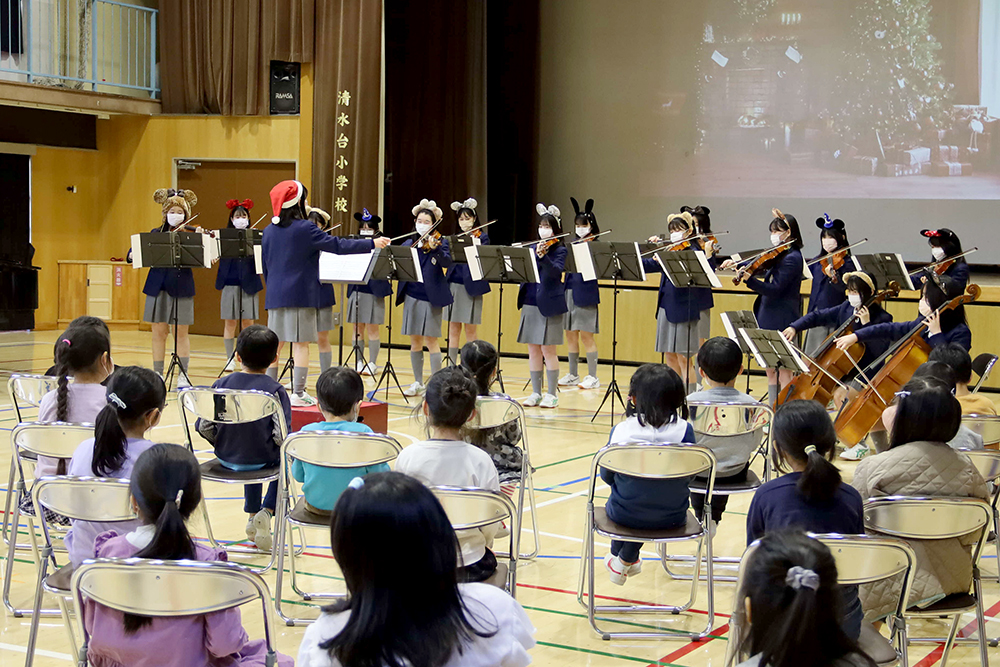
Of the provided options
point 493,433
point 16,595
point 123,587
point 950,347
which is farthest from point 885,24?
point 123,587

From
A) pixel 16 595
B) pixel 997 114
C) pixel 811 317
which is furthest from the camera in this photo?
pixel 997 114

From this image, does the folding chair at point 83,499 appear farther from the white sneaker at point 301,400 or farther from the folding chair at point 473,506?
the white sneaker at point 301,400

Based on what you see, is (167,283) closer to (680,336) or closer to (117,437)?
(680,336)

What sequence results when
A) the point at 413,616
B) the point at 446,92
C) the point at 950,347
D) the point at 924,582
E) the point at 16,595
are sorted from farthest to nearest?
the point at 446,92 < the point at 950,347 < the point at 16,595 < the point at 924,582 < the point at 413,616

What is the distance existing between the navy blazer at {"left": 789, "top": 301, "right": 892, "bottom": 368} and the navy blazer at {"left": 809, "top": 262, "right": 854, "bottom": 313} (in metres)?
0.37

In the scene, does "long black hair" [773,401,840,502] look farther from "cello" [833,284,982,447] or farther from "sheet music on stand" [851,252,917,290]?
"sheet music on stand" [851,252,917,290]

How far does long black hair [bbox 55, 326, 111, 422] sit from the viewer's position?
151 inches

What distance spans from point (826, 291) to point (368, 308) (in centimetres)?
381

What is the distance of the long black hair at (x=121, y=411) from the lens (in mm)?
3059

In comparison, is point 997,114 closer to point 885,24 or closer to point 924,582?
point 885,24

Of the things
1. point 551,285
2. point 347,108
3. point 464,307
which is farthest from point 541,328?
point 347,108

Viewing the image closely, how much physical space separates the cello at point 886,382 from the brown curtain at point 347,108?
6.60 m

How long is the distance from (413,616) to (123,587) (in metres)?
0.79

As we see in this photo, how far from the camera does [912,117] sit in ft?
33.9
